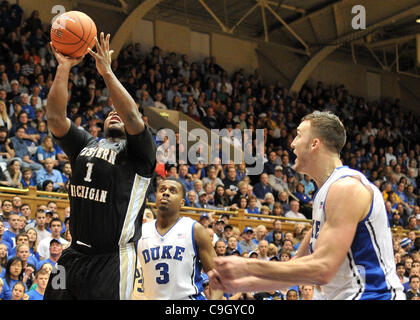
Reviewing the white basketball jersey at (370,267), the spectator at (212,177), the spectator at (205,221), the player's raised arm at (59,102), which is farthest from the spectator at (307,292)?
the white basketball jersey at (370,267)

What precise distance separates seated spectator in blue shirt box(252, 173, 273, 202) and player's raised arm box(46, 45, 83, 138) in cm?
928

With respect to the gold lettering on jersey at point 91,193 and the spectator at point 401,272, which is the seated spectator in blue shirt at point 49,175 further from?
the gold lettering on jersey at point 91,193

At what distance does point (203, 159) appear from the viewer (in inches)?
492

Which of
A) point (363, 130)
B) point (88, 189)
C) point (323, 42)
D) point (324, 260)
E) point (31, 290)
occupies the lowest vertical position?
point (31, 290)

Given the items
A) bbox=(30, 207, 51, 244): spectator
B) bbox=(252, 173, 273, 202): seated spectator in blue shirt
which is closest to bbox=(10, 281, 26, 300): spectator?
bbox=(30, 207, 51, 244): spectator

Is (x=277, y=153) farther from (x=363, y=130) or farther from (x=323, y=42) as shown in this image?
(x=323, y=42)

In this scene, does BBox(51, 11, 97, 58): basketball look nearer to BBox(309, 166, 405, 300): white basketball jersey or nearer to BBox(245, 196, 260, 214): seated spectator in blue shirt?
BBox(309, 166, 405, 300): white basketball jersey

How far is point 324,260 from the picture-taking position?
2439mm

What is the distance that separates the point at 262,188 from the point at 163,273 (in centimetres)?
812

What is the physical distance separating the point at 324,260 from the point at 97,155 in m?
1.65

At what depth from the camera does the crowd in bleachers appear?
828cm

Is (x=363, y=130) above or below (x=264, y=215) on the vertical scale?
above

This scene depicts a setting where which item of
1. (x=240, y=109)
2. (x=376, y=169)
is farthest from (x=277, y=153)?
(x=376, y=169)

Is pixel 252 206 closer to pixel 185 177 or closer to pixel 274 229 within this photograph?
pixel 274 229
